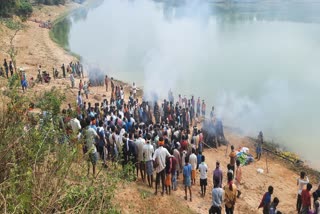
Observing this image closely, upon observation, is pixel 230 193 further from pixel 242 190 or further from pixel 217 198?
pixel 242 190

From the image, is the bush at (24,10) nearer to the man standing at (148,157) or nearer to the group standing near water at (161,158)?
the group standing near water at (161,158)

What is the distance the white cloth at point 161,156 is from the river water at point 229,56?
847 centimetres

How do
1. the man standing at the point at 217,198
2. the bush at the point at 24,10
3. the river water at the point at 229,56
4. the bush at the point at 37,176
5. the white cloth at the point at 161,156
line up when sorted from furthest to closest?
the bush at the point at 24,10 < the river water at the point at 229,56 < the white cloth at the point at 161,156 < the man standing at the point at 217,198 < the bush at the point at 37,176

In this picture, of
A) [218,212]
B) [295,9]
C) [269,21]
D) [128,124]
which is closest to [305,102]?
[128,124]

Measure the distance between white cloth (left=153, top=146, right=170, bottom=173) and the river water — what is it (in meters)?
8.47

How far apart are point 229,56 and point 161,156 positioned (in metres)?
26.6

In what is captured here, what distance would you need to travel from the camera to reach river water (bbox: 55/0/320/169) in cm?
2078

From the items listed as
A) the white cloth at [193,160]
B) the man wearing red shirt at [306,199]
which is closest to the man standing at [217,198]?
the white cloth at [193,160]

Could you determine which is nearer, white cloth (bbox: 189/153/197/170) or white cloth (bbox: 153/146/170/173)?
white cloth (bbox: 153/146/170/173)

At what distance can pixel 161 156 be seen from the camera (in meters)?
Result: 9.57

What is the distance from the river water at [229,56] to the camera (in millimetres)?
20781

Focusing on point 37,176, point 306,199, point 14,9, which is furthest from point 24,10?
point 37,176

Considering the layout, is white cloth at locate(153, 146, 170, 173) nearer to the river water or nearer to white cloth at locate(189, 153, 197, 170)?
white cloth at locate(189, 153, 197, 170)

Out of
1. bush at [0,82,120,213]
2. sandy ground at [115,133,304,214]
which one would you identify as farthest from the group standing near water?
bush at [0,82,120,213]
